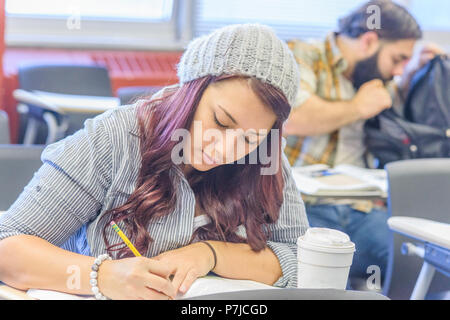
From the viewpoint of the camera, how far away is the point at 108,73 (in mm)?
3395

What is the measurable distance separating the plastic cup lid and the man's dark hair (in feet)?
5.22

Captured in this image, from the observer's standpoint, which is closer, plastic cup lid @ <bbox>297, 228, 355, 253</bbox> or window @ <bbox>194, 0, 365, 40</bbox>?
plastic cup lid @ <bbox>297, 228, 355, 253</bbox>

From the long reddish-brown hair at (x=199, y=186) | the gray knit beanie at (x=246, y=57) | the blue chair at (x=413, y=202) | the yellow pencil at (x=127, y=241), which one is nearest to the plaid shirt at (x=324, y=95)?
the blue chair at (x=413, y=202)

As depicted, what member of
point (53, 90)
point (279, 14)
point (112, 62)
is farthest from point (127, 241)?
point (279, 14)

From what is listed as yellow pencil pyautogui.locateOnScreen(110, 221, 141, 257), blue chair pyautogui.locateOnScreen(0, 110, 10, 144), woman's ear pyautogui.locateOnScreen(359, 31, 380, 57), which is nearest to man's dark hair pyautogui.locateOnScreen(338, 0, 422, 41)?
woman's ear pyautogui.locateOnScreen(359, 31, 380, 57)

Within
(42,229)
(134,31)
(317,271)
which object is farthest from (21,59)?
(317,271)

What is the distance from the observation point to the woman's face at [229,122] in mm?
1114

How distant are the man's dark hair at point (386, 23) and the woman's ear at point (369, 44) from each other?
16mm

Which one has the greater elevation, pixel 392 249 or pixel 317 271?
pixel 317 271

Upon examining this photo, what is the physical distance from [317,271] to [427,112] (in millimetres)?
1712

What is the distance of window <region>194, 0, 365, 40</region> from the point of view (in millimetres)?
3961

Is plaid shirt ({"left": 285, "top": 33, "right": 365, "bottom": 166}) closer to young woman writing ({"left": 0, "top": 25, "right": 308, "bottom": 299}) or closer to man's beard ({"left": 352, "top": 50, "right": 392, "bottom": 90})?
man's beard ({"left": 352, "top": 50, "right": 392, "bottom": 90})

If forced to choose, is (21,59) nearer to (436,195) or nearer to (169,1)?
(169,1)

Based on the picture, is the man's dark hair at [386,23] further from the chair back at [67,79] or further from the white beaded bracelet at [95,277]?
the white beaded bracelet at [95,277]
